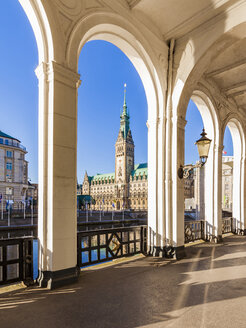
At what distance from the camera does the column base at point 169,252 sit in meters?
6.83

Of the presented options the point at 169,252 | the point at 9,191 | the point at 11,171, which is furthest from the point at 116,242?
the point at 11,171

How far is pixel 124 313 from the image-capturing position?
3.47 meters

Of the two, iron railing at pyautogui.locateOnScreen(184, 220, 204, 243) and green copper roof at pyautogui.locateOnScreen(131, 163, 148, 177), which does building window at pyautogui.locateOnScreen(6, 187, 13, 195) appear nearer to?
iron railing at pyautogui.locateOnScreen(184, 220, 204, 243)

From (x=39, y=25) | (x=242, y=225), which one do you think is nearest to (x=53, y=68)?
(x=39, y=25)

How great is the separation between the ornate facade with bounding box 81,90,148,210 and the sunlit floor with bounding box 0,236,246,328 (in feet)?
335

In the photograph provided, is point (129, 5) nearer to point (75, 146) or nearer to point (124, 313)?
point (75, 146)

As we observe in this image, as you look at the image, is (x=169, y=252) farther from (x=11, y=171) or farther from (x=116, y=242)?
(x=11, y=171)

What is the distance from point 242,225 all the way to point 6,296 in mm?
11714

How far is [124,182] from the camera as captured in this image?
375 feet

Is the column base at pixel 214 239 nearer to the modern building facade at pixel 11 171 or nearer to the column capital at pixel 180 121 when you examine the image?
the column capital at pixel 180 121

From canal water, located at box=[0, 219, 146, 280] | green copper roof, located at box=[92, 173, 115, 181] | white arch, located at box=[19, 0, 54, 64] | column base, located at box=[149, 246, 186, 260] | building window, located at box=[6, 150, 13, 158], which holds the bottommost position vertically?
canal water, located at box=[0, 219, 146, 280]

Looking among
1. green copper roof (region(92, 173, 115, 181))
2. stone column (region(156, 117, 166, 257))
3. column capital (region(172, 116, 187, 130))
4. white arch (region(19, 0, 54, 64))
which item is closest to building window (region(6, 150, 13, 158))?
stone column (region(156, 117, 166, 257))

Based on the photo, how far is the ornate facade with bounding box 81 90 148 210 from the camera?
11131 cm

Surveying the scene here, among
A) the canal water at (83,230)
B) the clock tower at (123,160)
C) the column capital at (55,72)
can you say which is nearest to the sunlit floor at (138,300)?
the column capital at (55,72)
